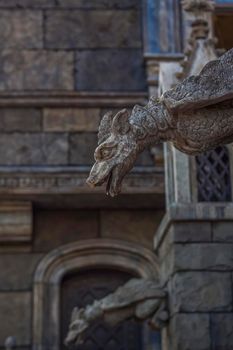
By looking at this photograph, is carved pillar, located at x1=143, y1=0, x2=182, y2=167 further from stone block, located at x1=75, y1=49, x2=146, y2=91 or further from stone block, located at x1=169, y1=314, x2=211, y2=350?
stone block, located at x1=169, y1=314, x2=211, y2=350

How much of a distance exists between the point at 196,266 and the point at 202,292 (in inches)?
8.1

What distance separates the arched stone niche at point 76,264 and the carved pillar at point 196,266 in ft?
6.13

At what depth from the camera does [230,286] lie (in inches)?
253

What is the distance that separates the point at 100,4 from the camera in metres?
9.58

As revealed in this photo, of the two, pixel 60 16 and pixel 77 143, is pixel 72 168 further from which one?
pixel 60 16

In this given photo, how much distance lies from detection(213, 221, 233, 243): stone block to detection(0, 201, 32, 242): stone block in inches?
104

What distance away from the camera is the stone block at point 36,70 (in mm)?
9188

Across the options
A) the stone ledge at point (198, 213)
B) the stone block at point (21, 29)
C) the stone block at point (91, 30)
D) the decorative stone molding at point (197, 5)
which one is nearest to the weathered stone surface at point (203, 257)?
the stone ledge at point (198, 213)

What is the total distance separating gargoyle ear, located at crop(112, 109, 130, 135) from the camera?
12.6 ft

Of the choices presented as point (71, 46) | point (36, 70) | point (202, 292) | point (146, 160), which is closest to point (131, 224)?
point (146, 160)

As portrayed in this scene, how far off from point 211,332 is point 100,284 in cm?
269

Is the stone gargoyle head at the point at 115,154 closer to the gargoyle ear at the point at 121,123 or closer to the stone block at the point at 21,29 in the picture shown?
the gargoyle ear at the point at 121,123

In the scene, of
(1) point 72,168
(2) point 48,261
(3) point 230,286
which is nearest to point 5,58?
(1) point 72,168

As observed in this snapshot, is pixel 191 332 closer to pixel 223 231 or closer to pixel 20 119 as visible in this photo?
pixel 223 231
